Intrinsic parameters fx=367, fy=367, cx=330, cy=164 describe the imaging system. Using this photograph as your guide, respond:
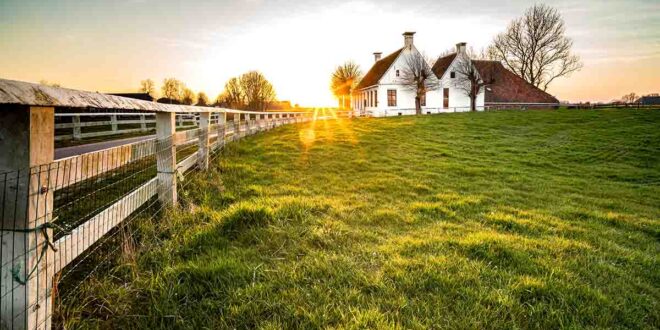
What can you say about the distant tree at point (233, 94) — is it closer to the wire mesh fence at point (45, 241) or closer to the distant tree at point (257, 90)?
the distant tree at point (257, 90)

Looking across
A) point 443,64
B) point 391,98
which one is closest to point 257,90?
point 391,98

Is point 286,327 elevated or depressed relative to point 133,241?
depressed

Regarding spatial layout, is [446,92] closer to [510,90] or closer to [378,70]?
[510,90]

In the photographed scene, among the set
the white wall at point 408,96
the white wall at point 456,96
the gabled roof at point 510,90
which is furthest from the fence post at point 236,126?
the gabled roof at point 510,90

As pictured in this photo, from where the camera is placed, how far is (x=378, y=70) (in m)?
47.4

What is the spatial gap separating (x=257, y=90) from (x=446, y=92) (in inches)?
1528

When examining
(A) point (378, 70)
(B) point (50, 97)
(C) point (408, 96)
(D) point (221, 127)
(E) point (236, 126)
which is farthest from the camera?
(A) point (378, 70)

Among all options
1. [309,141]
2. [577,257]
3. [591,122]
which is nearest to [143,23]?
[309,141]

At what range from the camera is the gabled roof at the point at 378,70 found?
43.5 metres

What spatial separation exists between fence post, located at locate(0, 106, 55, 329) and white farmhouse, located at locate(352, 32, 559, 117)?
3993 centimetres

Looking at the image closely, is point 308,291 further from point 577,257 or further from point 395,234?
point 577,257

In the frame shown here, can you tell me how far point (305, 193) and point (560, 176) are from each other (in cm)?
868

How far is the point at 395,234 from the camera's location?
4707 millimetres

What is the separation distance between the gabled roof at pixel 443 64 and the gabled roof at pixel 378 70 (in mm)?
5643
